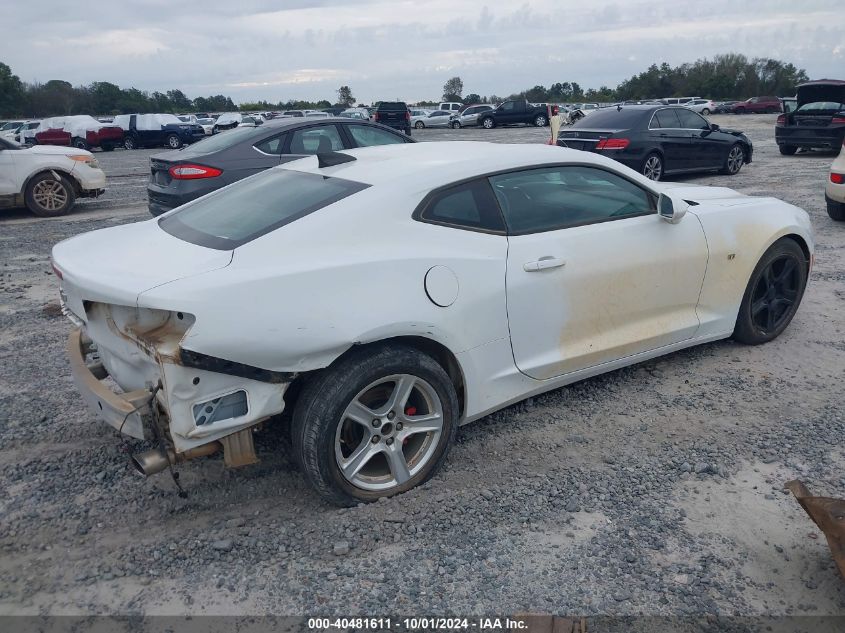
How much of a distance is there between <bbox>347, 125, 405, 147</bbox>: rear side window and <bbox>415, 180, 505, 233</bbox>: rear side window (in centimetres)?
578

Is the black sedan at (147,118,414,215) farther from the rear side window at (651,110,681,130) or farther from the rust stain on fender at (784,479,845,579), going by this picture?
the rust stain on fender at (784,479,845,579)

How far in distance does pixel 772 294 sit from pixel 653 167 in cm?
813

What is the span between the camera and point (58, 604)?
2662 millimetres

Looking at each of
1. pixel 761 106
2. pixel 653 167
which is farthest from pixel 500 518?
pixel 761 106

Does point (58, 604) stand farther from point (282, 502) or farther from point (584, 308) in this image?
point (584, 308)

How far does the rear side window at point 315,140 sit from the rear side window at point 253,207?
16.0 ft

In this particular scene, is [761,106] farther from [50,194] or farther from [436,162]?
[436,162]

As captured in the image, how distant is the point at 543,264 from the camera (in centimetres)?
359

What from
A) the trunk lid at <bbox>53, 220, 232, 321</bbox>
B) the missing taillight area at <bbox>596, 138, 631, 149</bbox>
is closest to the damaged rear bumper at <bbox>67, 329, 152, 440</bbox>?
the trunk lid at <bbox>53, 220, 232, 321</bbox>

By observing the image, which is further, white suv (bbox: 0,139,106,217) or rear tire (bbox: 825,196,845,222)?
white suv (bbox: 0,139,106,217)

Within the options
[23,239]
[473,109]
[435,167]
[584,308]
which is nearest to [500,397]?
[584,308]

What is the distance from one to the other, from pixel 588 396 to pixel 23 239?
849 cm

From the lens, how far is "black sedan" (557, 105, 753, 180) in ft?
40.1

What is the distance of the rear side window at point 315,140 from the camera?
28.9 feet
